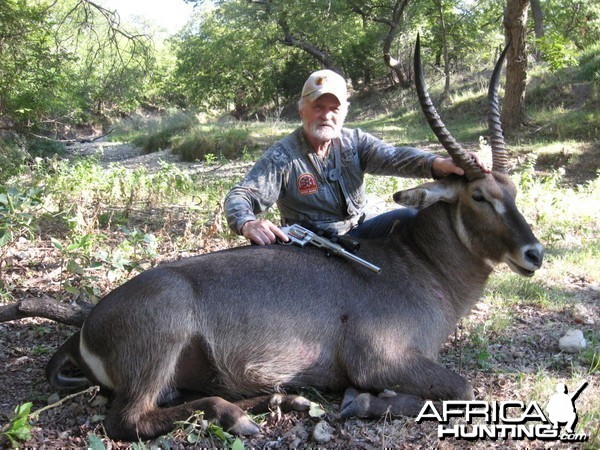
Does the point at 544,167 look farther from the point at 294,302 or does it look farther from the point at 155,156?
the point at 155,156

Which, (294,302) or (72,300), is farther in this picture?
(72,300)

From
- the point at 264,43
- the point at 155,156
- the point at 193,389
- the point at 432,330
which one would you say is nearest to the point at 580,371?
the point at 432,330

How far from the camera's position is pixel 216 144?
16.4 meters

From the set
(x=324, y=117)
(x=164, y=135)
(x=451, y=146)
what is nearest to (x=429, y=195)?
(x=451, y=146)

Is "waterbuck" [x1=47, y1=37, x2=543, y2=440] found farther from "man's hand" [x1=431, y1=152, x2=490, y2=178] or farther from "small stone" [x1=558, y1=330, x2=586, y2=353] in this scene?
"small stone" [x1=558, y1=330, x2=586, y2=353]

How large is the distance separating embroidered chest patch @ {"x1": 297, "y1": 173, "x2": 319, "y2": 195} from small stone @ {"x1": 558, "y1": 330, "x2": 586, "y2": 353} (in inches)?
82.6

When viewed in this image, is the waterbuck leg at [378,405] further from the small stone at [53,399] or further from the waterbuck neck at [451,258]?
the small stone at [53,399]

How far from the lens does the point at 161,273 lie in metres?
3.38

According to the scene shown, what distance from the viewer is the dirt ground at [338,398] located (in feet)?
9.57

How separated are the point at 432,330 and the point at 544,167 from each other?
8195 millimetres

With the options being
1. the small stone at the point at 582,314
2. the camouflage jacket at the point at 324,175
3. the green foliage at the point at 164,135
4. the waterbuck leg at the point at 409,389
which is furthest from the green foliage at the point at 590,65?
→ the green foliage at the point at 164,135

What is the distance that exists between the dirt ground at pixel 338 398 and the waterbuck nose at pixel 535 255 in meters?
0.73

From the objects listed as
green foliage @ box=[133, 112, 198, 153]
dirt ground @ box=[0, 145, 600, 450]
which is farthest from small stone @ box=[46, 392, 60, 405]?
green foliage @ box=[133, 112, 198, 153]

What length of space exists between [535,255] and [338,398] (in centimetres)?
148
